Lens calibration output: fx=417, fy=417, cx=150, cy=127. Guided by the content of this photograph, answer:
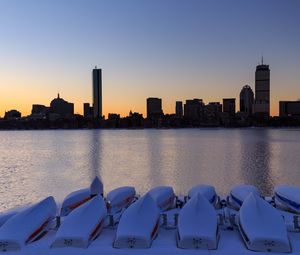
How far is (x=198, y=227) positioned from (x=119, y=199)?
5.77m

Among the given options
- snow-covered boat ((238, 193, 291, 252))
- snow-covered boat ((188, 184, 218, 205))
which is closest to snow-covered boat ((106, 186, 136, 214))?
snow-covered boat ((188, 184, 218, 205))

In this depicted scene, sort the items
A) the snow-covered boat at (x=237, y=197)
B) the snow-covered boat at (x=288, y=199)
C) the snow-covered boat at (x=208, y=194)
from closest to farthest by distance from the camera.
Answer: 1. the snow-covered boat at (x=288, y=199)
2. the snow-covered boat at (x=237, y=197)
3. the snow-covered boat at (x=208, y=194)

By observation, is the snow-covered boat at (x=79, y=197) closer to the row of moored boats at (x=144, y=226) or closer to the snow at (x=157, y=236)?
the row of moored boats at (x=144, y=226)

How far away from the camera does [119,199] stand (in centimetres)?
1573

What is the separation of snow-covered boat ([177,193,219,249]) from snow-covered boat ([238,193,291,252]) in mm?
772

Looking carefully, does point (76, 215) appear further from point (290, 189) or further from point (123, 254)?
point (290, 189)

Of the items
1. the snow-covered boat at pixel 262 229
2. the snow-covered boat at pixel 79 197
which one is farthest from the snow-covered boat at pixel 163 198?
the snow-covered boat at pixel 262 229

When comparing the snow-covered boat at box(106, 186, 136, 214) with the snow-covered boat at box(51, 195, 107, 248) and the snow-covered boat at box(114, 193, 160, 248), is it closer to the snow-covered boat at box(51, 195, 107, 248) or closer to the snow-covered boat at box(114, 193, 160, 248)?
the snow-covered boat at box(51, 195, 107, 248)

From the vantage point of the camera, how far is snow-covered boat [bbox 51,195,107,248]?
396 inches

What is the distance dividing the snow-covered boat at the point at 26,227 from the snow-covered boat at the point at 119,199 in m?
2.67

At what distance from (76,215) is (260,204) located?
5.19 metres

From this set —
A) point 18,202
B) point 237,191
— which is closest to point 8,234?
point 237,191

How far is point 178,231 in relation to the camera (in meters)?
10.5

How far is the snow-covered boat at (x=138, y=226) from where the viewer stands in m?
10.0
